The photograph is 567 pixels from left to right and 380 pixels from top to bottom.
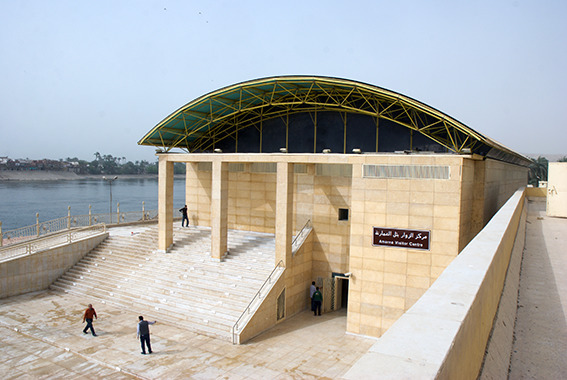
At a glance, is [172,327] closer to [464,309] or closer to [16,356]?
[16,356]

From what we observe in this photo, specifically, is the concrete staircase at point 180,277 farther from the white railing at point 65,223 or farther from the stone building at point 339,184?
the white railing at point 65,223

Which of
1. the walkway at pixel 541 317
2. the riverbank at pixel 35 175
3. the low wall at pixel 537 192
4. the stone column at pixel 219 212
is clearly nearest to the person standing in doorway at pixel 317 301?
the stone column at pixel 219 212

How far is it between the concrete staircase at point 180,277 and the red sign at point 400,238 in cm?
586

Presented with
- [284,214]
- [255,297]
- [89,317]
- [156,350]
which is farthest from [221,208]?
[156,350]

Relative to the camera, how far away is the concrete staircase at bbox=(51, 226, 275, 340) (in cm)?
1909

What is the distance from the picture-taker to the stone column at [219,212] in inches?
899

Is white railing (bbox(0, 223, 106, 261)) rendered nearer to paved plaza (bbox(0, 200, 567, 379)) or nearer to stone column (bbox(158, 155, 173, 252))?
paved plaza (bbox(0, 200, 567, 379))

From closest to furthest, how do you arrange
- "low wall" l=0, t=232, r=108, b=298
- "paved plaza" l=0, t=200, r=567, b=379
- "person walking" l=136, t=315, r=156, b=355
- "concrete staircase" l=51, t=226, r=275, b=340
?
"paved plaza" l=0, t=200, r=567, b=379 → "person walking" l=136, t=315, r=156, b=355 → "concrete staircase" l=51, t=226, r=275, b=340 → "low wall" l=0, t=232, r=108, b=298

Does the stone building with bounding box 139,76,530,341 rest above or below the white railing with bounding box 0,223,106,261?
above

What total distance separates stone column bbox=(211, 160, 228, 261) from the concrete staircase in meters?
0.64

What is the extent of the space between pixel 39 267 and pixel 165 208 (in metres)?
7.64

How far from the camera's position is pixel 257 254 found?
2289 cm

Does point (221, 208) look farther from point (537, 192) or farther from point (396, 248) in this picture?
point (537, 192)

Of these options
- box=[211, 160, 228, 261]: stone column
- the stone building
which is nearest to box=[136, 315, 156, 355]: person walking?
the stone building
